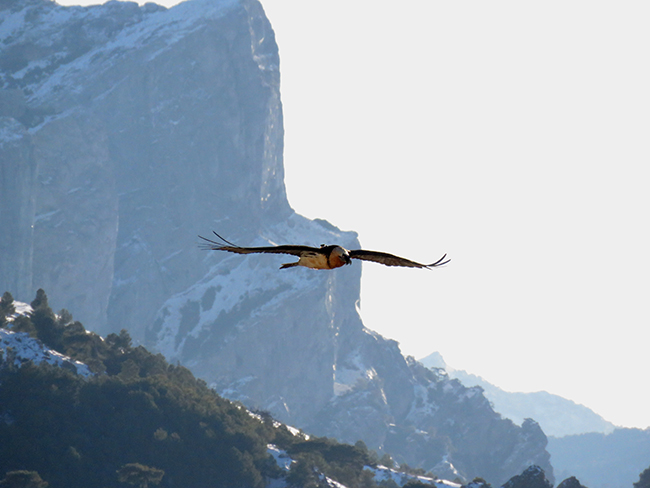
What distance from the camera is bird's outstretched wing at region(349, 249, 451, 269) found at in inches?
789

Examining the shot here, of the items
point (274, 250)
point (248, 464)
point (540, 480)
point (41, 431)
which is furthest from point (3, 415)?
point (274, 250)

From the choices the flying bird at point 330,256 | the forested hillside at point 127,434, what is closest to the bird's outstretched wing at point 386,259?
the flying bird at point 330,256

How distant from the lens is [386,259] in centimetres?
2036

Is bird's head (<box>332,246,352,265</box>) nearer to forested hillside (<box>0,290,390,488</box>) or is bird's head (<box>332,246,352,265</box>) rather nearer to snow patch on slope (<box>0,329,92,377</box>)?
forested hillside (<box>0,290,390,488</box>)

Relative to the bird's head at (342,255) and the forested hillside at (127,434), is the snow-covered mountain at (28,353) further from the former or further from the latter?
the bird's head at (342,255)

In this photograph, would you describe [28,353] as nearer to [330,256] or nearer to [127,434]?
[127,434]

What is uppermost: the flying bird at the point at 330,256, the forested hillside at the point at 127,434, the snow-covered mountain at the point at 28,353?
the flying bird at the point at 330,256

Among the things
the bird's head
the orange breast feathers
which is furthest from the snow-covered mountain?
the bird's head

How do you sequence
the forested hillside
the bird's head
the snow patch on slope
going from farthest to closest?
the snow patch on slope → the forested hillside → the bird's head

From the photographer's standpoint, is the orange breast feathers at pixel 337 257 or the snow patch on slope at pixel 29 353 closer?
the orange breast feathers at pixel 337 257

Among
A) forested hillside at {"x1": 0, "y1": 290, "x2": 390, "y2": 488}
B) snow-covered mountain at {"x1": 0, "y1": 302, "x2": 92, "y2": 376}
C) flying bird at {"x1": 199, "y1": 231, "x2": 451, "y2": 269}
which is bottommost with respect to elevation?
forested hillside at {"x1": 0, "y1": 290, "x2": 390, "y2": 488}

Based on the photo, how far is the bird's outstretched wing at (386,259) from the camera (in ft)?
65.7

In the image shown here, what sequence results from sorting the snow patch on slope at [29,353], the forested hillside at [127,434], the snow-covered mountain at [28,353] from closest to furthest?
the forested hillside at [127,434] → the snow-covered mountain at [28,353] → the snow patch on slope at [29,353]

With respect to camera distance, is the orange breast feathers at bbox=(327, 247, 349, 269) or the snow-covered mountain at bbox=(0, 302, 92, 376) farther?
the snow-covered mountain at bbox=(0, 302, 92, 376)
